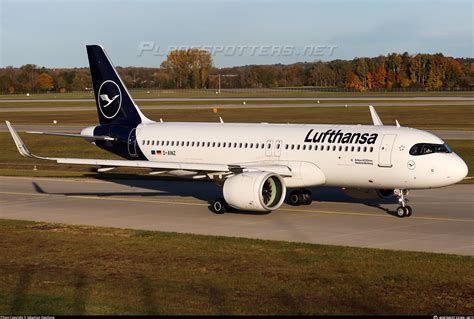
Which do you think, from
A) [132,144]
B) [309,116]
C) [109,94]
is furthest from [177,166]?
[309,116]

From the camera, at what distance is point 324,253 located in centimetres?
2702

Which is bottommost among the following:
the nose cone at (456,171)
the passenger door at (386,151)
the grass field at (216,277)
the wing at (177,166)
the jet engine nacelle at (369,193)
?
the grass field at (216,277)

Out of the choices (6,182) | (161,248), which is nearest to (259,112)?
(6,182)

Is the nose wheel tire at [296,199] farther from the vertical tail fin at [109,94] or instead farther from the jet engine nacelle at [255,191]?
the vertical tail fin at [109,94]

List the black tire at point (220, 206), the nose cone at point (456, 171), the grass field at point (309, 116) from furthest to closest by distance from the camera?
the grass field at point (309, 116)
the black tire at point (220, 206)
the nose cone at point (456, 171)

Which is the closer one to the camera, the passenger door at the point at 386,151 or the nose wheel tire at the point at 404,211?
the passenger door at the point at 386,151

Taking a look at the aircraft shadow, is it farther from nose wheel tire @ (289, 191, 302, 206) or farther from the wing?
the wing

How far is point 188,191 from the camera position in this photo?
145 ft

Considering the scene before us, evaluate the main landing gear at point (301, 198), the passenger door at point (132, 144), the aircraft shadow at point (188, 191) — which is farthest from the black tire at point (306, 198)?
the passenger door at point (132, 144)

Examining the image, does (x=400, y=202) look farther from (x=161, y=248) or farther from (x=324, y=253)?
(x=161, y=248)

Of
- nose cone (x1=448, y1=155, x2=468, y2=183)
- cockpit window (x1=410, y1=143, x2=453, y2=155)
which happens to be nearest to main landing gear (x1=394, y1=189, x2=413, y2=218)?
cockpit window (x1=410, y1=143, x2=453, y2=155)

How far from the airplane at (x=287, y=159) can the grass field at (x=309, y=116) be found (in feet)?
157

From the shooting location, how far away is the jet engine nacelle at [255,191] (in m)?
34.2

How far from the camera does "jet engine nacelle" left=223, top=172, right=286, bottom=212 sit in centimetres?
3422
